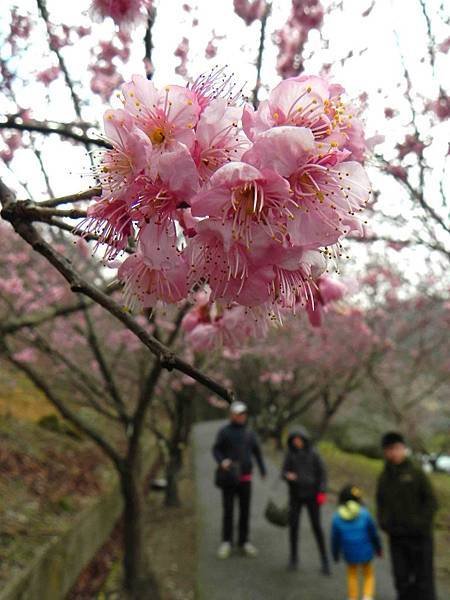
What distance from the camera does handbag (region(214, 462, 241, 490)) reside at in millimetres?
6383

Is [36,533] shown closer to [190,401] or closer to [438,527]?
[190,401]

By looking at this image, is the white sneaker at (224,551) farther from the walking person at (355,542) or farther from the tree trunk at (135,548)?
the walking person at (355,542)

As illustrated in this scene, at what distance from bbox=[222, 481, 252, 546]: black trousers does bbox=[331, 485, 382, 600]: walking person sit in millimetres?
1628

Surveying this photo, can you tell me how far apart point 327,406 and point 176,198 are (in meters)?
13.1

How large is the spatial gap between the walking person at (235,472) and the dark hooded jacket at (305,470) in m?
0.50

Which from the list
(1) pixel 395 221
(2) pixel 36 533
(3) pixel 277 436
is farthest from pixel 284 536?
(3) pixel 277 436

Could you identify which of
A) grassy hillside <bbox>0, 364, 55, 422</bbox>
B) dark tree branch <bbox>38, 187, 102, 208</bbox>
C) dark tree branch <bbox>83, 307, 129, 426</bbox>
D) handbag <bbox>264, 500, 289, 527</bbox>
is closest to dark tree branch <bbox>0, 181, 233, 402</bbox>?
dark tree branch <bbox>38, 187, 102, 208</bbox>

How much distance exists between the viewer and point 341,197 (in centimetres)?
94

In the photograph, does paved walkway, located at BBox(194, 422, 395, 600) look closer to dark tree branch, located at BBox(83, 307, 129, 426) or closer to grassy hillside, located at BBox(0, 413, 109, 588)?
grassy hillside, located at BBox(0, 413, 109, 588)

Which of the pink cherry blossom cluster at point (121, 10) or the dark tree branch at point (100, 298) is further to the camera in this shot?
the pink cherry blossom cluster at point (121, 10)

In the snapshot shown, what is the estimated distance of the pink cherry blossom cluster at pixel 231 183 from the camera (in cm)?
85

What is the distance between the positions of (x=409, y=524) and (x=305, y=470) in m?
1.81

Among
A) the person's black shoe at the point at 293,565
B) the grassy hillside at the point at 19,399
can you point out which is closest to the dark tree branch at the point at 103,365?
the person's black shoe at the point at 293,565

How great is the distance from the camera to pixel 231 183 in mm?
846
